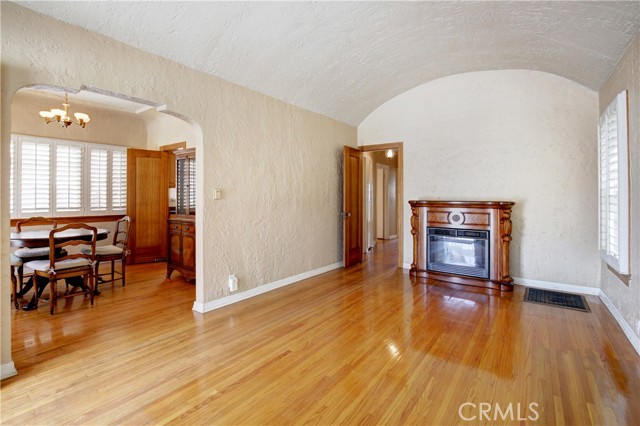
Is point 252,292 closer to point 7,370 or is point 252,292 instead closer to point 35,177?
point 7,370

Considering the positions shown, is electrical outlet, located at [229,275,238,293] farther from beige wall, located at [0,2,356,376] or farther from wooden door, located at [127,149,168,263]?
wooden door, located at [127,149,168,263]

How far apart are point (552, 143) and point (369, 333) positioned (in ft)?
12.1

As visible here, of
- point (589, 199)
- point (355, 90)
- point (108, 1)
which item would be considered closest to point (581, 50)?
point (589, 199)

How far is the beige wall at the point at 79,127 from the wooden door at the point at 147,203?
66 cm

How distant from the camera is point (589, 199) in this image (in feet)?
13.5

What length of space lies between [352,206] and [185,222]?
9.30 feet

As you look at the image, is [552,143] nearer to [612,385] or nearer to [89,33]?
[612,385]

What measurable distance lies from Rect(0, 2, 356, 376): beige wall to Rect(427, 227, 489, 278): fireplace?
1697 mm

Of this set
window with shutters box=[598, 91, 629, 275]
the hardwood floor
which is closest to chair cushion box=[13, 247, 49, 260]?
the hardwood floor

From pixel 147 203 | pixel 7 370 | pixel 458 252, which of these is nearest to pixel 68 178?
pixel 147 203

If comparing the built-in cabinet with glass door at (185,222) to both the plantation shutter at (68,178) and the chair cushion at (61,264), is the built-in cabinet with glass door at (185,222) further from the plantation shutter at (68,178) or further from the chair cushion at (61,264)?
the plantation shutter at (68,178)

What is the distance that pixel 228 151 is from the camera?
3725 millimetres

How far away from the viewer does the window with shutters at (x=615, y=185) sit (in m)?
2.87

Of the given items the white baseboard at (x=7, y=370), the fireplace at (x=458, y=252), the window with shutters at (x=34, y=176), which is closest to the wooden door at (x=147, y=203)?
the window with shutters at (x=34, y=176)
